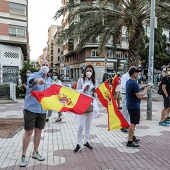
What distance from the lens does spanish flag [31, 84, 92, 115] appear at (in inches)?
173

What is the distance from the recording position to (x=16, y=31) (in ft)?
109

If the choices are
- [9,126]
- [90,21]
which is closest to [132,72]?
[9,126]

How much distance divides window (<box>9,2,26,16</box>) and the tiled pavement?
29.1 meters

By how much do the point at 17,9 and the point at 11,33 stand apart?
348cm

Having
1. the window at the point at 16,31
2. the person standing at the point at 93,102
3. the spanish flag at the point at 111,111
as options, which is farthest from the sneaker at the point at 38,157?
the window at the point at 16,31

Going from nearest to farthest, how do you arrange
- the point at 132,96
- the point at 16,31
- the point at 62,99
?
the point at 62,99 < the point at 132,96 < the point at 16,31

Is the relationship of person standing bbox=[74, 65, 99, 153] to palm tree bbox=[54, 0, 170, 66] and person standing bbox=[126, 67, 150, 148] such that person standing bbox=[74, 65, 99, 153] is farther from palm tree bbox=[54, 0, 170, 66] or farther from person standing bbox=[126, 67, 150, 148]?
palm tree bbox=[54, 0, 170, 66]

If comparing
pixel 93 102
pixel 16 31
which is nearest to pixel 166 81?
pixel 93 102

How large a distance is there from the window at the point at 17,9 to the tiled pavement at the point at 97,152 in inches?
1146

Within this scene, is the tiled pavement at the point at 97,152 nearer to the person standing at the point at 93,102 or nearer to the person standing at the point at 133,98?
the person standing at the point at 93,102

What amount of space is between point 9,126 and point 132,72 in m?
4.60

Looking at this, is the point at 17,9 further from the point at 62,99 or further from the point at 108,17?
the point at 62,99

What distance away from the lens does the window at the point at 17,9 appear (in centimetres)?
3281

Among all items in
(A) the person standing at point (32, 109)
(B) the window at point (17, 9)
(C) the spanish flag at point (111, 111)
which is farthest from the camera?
(B) the window at point (17, 9)
